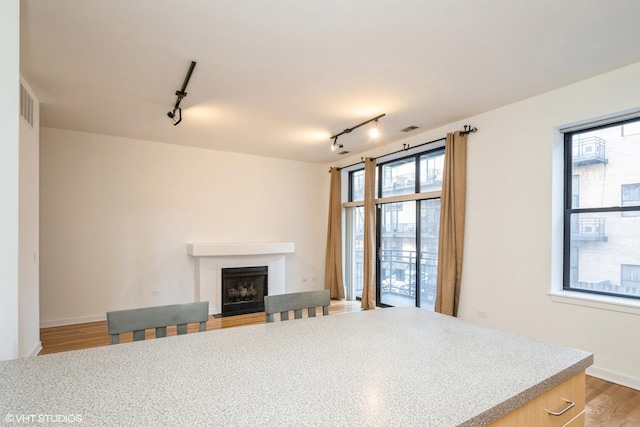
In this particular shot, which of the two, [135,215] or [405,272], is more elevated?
[135,215]

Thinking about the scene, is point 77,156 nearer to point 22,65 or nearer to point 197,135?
point 197,135

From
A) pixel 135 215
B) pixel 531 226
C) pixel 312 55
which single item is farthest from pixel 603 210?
pixel 135 215

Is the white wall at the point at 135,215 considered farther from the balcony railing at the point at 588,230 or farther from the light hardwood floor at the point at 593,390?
the balcony railing at the point at 588,230

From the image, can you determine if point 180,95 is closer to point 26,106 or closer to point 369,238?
point 26,106

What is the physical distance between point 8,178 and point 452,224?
4.24 m

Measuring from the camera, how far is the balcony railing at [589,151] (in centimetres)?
329

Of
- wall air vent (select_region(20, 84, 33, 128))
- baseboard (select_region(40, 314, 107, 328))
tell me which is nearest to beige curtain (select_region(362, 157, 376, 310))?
baseboard (select_region(40, 314, 107, 328))

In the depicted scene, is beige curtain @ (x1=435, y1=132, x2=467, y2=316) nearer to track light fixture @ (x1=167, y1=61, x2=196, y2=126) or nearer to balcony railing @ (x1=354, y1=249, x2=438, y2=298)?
balcony railing @ (x1=354, y1=249, x2=438, y2=298)

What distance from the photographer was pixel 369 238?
5703 mm

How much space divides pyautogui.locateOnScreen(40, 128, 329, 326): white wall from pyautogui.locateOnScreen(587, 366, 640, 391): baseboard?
15.4ft

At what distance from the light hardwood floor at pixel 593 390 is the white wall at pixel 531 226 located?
192mm

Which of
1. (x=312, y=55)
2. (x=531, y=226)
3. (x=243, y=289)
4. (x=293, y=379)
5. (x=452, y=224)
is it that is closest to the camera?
(x=293, y=379)

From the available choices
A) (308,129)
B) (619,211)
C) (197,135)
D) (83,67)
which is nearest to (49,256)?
(197,135)

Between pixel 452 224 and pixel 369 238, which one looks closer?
pixel 452 224
